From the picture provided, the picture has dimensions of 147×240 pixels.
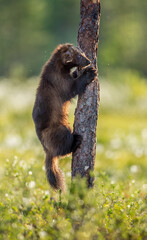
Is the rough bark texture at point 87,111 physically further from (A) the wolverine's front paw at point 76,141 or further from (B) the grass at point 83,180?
(B) the grass at point 83,180

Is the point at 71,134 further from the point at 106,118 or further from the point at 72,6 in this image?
the point at 72,6

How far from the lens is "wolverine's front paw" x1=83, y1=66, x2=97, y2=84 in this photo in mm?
3910

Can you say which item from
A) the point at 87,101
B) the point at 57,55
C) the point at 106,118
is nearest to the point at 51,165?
the point at 87,101

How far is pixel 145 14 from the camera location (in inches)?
906

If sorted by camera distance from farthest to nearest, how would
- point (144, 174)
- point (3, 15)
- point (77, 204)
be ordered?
point (3, 15)
point (144, 174)
point (77, 204)

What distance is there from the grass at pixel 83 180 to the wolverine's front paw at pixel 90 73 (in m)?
0.89

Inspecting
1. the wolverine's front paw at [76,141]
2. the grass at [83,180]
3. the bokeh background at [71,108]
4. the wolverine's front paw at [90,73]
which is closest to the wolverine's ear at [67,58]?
the bokeh background at [71,108]

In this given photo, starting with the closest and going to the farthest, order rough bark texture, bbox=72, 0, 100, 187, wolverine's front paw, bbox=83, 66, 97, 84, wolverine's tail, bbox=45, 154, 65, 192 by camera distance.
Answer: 1. rough bark texture, bbox=72, 0, 100, 187
2. wolverine's front paw, bbox=83, 66, 97, 84
3. wolverine's tail, bbox=45, 154, 65, 192

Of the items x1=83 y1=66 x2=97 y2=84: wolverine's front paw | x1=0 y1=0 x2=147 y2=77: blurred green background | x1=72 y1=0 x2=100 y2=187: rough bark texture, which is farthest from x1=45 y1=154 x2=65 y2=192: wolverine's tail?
x1=0 y1=0 x2=147 y2=77: blurred green background

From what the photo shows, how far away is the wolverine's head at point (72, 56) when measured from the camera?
3.93 m

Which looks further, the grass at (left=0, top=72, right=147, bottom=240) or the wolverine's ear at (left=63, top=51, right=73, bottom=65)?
the wolverine's ear at (left=63, top=51, right=73, bottom=65)

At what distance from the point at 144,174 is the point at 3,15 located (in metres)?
16.7

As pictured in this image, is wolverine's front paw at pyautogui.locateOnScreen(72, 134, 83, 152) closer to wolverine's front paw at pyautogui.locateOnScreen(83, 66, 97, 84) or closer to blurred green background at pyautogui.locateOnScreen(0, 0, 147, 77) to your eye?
wolverine's front paw at pyautogui.locateOnScreen(83, 66, 97, 84)

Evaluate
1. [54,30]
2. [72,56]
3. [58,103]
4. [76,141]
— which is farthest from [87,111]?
[54,30]
